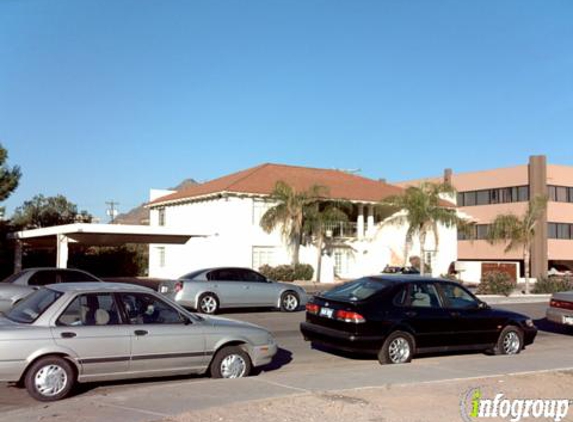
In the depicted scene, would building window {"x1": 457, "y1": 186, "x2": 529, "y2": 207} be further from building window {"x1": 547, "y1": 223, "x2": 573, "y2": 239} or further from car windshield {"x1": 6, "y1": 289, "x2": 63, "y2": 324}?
car windshield {"x1": 6, "y1": 289, "x2": 63, "y2": 324}

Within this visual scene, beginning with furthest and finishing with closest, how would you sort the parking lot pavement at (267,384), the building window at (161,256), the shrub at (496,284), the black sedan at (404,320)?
1. the building window at (161,256)
2. the shrub at (496,284)
3. the black sedan at (404,320)
4. the parking lot pavement at (267,384)

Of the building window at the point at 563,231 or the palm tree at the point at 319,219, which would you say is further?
the building window at the point at 563,231

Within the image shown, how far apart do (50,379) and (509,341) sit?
837 centimetres

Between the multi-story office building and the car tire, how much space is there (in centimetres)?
5298

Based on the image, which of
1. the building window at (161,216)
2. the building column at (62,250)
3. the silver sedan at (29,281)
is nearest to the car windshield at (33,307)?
the silver sedan at (29,281)

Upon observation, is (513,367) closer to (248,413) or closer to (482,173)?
(248,413)

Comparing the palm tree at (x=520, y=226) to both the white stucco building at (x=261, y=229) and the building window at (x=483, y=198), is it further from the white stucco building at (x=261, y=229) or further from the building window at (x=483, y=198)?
the building window at (x=483, y=198)

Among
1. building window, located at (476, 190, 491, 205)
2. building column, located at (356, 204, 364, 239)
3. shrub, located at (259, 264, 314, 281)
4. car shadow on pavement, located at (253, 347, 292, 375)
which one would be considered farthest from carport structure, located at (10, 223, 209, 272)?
building window, located at (476, 190, 491, 205)

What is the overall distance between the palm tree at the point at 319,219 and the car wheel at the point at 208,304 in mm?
20469

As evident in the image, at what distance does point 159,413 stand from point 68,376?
1753 mm

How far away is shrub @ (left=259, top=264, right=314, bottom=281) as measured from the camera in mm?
38281

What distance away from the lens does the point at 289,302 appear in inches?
829

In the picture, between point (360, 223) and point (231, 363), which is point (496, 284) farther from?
point (231, 363)

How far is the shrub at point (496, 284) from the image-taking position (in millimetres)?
31797
